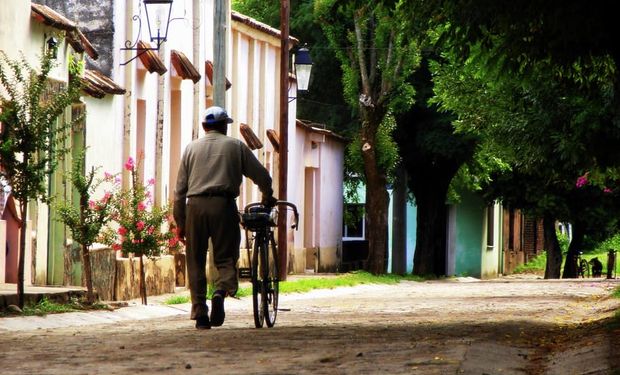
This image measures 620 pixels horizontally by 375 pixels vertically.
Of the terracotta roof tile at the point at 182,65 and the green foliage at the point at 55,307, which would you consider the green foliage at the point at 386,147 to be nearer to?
the terracotta roof tile at the point at 182,65

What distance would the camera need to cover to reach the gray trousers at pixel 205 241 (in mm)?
13734

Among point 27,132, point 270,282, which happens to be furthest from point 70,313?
point 270,282

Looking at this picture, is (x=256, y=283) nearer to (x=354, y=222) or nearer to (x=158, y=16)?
(x=158, y=16)

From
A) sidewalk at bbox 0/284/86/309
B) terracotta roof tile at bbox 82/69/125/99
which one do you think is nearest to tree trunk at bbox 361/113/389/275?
terracotta roof tile at bbox 82/69/125/99

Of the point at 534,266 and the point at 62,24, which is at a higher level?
the point at 62,24

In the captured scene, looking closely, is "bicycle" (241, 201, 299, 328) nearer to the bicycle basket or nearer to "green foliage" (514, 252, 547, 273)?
the bicycle basket

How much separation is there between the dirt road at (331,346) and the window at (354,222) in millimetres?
31380

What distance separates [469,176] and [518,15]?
1287 inches

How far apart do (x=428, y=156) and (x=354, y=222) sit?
7.05 metres

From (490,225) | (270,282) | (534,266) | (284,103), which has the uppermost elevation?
(284,103)

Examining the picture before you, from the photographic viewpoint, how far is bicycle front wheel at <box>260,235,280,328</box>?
563 inches

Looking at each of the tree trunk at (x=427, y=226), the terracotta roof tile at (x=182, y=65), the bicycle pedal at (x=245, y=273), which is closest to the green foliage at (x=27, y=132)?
the bicycle pedal at (x=245, y=273)

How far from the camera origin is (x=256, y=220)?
46.5 ft

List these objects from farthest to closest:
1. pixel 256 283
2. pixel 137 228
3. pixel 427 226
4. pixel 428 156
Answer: pixel 427 226, pixel 428 156, pixel 137 228, pixel 256 283
